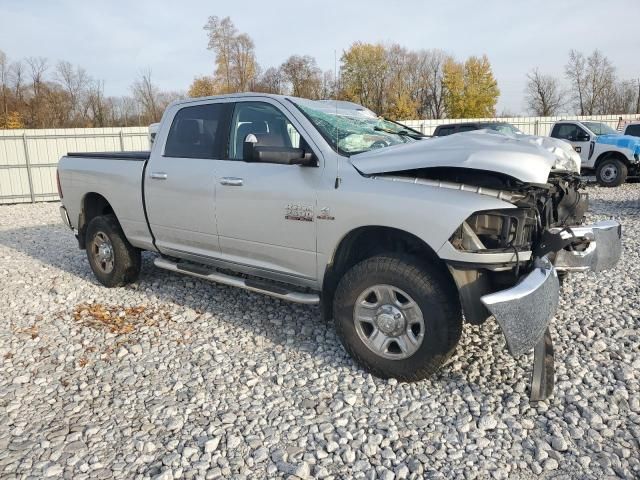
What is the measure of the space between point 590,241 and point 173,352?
3161mm

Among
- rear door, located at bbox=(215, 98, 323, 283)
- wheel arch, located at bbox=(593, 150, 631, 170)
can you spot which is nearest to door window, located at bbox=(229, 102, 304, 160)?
rear door, located at bbox=(215, 98, 323, 283)

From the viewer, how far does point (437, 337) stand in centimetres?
322

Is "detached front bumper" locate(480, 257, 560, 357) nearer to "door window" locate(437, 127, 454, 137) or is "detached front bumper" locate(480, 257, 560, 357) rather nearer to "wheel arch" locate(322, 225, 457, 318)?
"wheel arch" locate(322, 225, 457, 318)

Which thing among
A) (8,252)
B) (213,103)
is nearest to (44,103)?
(8,252)

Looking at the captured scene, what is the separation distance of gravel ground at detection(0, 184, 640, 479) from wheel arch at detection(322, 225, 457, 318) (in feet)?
1.99

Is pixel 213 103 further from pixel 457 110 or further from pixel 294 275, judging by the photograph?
pixel 457 110

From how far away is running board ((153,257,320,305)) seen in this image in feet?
12.6

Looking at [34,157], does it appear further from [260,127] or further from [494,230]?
[494,230]

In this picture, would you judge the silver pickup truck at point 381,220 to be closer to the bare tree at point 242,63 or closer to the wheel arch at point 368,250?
the wheel arch at point 368,250

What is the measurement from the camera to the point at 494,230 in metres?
3.08

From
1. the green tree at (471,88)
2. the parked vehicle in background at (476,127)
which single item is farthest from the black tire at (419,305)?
the green tree at (471,88)

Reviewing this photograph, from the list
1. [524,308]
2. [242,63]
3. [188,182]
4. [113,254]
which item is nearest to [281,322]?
[188,182]

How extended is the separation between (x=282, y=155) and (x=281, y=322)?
169 cm

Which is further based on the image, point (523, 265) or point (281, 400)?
point (281, 400)
